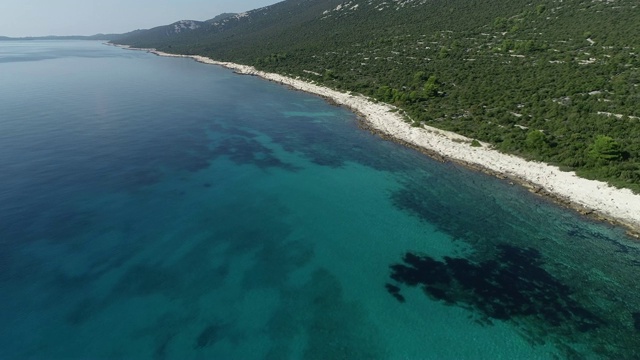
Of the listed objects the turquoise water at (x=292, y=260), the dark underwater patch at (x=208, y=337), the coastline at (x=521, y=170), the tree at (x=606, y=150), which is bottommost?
the dark underwater patch at (x=208, y=337)

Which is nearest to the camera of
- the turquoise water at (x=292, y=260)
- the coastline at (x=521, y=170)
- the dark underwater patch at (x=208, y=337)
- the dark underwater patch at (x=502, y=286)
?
the dark underwater patch at (x=208, y=337)

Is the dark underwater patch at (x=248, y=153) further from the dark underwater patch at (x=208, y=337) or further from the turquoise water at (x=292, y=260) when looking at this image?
the dark underwater patch at (x=208, y=337)

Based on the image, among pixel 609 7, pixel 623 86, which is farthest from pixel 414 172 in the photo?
pixel 609 7

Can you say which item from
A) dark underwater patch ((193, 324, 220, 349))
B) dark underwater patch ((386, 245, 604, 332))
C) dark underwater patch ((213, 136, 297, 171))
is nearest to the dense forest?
dark underwater patch ((386, 245, 604, 332))

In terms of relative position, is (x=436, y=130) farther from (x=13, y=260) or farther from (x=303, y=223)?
(x=13, y=260)

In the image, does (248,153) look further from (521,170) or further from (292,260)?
(521,170)

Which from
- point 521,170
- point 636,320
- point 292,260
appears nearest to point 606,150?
point 521,170

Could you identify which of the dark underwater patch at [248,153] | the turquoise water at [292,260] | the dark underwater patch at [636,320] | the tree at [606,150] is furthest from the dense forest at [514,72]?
the dark underwater patch at [248,153]
